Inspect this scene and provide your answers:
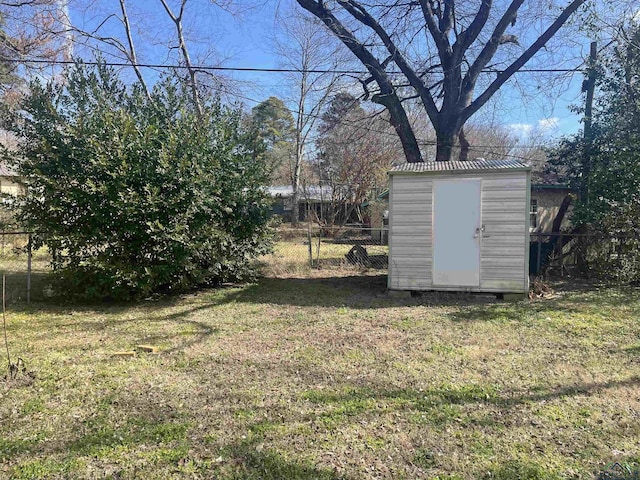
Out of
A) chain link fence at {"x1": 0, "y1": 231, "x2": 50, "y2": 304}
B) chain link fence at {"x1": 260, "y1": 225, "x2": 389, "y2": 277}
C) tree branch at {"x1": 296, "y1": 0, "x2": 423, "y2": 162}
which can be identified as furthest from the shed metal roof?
chain link fence at {"x1": 0, "y1": 231, "x2": 50, "y2": 304}

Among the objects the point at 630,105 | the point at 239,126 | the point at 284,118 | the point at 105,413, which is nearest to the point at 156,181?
the point at 239,126

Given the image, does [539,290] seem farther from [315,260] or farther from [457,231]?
[315,260]

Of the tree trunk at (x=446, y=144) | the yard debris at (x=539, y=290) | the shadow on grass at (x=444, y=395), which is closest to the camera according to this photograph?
the shadow on grass at (x=444, y=395)

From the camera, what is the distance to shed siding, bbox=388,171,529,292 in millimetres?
6887

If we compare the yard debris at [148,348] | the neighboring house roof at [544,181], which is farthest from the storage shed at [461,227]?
the neighboring house roof at [544,181]

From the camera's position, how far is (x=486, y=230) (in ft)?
23.0

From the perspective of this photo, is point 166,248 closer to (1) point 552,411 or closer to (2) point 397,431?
(2) point 397,431

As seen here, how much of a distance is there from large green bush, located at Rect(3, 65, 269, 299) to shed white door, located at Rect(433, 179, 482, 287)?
3762 millimetres

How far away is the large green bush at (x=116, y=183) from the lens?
247 inches

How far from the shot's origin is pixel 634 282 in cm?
841

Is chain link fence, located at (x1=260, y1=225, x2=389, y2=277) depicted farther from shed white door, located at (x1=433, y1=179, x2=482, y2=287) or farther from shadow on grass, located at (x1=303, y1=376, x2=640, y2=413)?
shadow on grass, located at (x1=303, y1=376, x2=640, y2=413)

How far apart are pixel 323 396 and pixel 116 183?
4.62 meters

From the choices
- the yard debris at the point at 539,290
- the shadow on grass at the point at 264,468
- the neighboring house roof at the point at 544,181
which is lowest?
the shadow on grass at the point at 264,468

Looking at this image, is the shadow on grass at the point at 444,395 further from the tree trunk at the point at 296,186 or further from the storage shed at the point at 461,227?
the tree trunk at the point at 296,186
